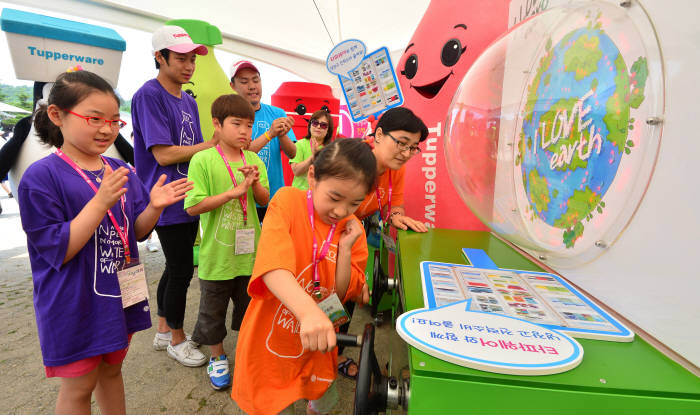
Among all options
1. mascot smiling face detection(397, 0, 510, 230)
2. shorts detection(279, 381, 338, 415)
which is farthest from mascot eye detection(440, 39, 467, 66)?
shorts detection(279, 381, 338, 415)

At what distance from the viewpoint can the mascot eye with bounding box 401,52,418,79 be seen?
1.97m

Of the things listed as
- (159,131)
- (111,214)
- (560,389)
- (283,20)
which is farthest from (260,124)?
(283,20)

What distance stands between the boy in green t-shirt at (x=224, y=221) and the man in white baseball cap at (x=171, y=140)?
5.7 inches

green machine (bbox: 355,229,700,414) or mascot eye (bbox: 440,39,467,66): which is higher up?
mascot eye (bbox: 440,39,467,66)

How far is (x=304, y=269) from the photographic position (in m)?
0.94

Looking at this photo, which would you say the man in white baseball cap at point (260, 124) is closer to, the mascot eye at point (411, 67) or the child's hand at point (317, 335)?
the mascot eye at point (411, 67)

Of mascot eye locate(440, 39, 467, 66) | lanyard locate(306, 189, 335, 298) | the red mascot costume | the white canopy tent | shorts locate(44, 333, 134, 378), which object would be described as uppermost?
the white canopy tent

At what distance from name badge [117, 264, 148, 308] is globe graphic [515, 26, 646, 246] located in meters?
1.26

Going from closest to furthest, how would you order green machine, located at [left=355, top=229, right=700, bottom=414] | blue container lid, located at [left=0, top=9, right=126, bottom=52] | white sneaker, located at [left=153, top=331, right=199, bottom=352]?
green machine, located at [left=355, top=229, right=700, bottom=414] < blue container lid, located at [left=0, top=9, right=126, bottom=52] < white sneaker, located at [left=153, top=331, right=199, bottom=352]

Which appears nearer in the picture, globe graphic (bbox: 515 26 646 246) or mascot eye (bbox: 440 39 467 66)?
globe graphic (bbox: 515 26 646 246)

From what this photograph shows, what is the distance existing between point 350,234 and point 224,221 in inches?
30.8

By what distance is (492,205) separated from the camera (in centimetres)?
109

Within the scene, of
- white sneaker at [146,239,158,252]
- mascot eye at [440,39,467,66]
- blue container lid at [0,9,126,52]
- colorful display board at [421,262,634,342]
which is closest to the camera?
colorful display board at [421,262,634,342]

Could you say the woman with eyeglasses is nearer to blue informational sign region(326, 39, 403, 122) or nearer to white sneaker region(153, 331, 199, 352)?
blue informational sign region(326, 39, 403, 122)
